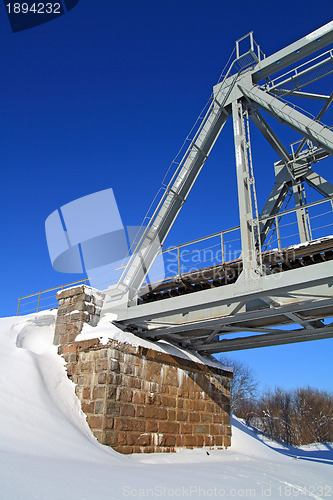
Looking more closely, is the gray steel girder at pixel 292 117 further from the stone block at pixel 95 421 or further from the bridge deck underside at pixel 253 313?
the stone block at pixel 95 421

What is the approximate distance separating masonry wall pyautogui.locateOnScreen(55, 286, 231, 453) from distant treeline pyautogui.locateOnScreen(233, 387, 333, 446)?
143 ft

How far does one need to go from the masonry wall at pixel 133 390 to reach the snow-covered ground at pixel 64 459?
39cm

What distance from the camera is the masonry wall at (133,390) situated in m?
9.48

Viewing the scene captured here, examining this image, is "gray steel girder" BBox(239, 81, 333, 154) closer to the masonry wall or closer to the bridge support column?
the bridge support column

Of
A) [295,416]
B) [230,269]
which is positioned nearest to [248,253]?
[230,269]

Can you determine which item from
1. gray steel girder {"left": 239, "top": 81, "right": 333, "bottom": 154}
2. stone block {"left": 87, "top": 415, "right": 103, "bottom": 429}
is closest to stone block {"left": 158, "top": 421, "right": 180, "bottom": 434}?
stone block {"left": 87, "top": 415, "right": 103, "bottom": 429}

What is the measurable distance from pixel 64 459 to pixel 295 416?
56803 millimetres

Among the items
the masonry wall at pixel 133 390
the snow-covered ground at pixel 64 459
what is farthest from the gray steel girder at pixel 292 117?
the snow-covered ground at pixel 64 459

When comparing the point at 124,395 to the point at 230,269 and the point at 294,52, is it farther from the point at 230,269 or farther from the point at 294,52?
the point at 294,52

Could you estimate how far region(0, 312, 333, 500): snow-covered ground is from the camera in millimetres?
4641

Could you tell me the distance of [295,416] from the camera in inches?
2163

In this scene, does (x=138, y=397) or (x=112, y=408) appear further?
(x=138, y=397)

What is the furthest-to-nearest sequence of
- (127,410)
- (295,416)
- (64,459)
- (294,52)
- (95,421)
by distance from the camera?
(295,416) → (294,52) → (127,410) → (95,421) → (64,459)

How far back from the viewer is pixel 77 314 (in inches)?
435
